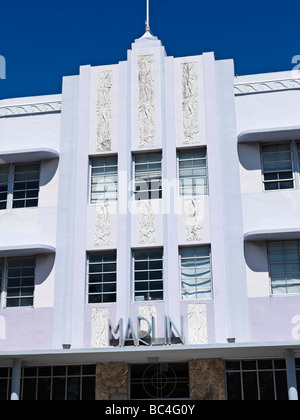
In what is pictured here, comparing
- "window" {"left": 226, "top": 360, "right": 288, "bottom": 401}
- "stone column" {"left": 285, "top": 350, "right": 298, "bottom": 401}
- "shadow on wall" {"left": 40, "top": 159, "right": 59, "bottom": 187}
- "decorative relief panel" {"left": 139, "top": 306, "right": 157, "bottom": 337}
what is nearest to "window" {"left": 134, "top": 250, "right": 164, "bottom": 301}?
"decorative relief panel" {"left": 139, "top": 306, "right": 157, "bottom": 337}

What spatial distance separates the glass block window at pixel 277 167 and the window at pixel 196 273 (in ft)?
8.82

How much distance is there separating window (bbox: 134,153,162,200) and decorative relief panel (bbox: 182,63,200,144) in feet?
3.64

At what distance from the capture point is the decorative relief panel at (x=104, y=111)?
19.6 metres

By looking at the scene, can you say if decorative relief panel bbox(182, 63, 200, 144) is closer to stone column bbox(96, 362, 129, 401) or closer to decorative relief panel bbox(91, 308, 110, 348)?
decorative relief panel bbox(91, 308, 110, 348)

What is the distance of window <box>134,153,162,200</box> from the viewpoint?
62.2 feet

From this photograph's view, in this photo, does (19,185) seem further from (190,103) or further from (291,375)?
(291,375)

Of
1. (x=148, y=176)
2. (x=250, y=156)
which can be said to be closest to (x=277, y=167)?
(x=250, y=156)

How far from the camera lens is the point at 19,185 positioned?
19922 millimetres

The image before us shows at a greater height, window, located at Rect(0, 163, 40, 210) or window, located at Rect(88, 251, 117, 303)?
window, located at Rect(0, 163, 40, 210)

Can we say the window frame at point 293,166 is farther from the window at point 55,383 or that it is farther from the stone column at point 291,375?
the window at point 55,383

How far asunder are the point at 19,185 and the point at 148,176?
4.02 m

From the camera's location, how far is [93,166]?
19719mm

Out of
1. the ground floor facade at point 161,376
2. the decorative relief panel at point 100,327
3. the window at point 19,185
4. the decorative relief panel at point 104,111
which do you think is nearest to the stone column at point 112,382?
the ground floor facade at point 161,376
